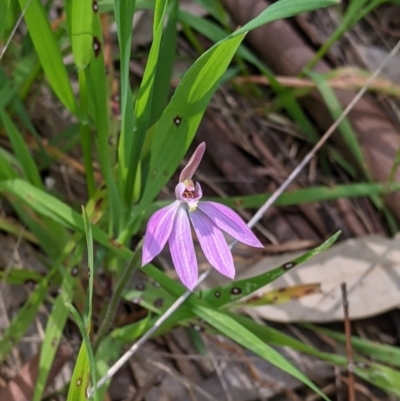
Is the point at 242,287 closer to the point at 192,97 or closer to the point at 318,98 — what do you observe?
the point at 192,97

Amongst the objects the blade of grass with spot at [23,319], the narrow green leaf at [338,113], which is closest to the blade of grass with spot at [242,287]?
the blade of grass with spot at [23,319]

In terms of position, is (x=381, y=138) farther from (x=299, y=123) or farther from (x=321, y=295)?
(x=321, y=295)

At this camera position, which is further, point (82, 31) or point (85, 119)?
point (85, 119)

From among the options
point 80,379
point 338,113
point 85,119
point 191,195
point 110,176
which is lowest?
point 80,379

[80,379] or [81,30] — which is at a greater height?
[81,30]

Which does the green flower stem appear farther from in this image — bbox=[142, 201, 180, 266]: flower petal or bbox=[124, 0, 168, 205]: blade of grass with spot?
bbox=[124, 0, 168, 205]: blade of grass with spot

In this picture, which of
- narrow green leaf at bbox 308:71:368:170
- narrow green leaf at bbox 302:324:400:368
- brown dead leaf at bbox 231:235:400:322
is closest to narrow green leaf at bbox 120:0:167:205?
brown dead leaf at bbox 231:235:400:322

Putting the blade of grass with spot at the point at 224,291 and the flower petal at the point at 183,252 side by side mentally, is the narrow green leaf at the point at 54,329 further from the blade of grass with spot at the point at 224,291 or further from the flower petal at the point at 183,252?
the flower petal at the point at 183,252

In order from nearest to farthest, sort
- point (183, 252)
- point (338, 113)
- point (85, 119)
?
point (183, 252), point (85, 119), point (338, 113)

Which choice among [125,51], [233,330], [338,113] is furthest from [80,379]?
[338,113]
